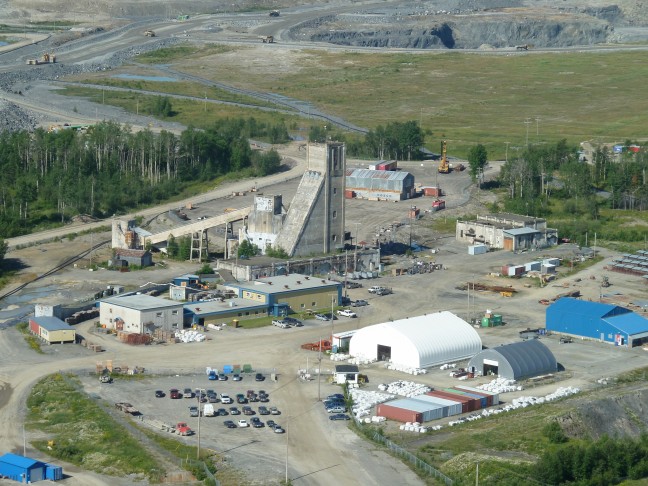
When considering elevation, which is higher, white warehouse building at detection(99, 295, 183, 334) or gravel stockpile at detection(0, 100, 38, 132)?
gravel stockpile at detection(0, 100, 38, 132)

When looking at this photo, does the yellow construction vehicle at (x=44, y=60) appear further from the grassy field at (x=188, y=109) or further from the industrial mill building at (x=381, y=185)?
the industrial mill building at (x=381, y=185)

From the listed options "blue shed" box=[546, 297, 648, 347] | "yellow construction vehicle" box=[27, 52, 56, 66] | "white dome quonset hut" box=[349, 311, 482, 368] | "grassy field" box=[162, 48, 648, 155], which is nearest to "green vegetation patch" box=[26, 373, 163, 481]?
"white dome quonset hut" box=[349, 311, 482, 368]

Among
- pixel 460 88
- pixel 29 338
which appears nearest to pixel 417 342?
pixel 29 338

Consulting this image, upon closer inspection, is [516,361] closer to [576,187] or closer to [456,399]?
[456,399]

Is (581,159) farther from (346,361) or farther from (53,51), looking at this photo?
(53,51)

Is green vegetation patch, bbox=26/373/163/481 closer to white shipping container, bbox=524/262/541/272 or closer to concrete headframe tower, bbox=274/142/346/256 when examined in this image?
concrete headframe tower, bbox=274/142/346/256

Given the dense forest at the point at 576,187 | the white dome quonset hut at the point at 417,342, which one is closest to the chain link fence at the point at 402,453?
the white dome quonset hut at the point at 417,342

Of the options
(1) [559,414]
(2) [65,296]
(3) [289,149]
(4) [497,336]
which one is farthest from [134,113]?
(1) [559,414]
